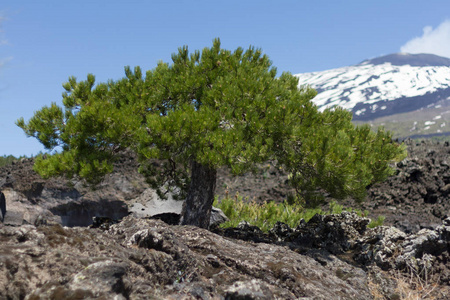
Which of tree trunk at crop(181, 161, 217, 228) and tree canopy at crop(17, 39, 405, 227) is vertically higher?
tree canopy at crop(17, 39, 405, 227)

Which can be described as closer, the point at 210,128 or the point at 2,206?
the point at 210,128

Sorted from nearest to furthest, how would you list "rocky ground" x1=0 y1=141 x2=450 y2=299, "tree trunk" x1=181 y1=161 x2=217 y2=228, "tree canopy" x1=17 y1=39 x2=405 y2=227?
"rocky ground" x1=0 y1=141 x2=450 y2=299, "tree canopy" x1=17 y1=39 x2=405 y2=227, "tree trunk" x1=181 y1=161 x2=217 y2=228

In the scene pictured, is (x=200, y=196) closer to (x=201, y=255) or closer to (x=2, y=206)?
(x=201, y=255)

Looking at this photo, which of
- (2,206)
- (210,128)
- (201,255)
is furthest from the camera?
(2,206)

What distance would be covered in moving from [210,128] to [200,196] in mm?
2385

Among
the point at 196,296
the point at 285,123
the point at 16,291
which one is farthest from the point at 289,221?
the point at 16,291

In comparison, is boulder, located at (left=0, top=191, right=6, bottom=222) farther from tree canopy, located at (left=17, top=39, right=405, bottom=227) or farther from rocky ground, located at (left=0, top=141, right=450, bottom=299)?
tree canopy, located at (left=17, top=39, right=405, bottom=227)

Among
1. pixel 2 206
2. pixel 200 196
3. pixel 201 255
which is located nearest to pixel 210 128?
pixel 200 196

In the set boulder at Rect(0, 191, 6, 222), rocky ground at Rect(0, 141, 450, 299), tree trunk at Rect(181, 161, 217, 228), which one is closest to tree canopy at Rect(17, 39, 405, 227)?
tree trunk at Rect(181, 161, 217, 228)

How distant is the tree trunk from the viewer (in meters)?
9.87

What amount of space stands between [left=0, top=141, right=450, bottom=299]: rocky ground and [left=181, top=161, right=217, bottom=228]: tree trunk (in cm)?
90

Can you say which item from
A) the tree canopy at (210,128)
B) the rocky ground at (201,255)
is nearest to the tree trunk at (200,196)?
the tree canopy at (210,128)

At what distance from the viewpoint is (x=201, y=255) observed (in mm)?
5590

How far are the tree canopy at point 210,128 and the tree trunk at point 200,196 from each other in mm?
26
